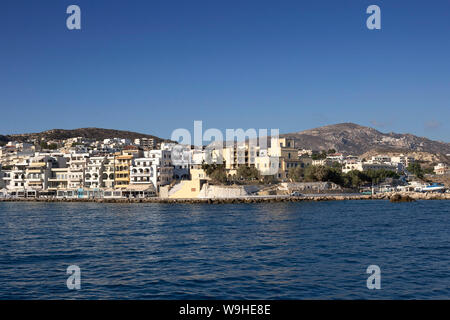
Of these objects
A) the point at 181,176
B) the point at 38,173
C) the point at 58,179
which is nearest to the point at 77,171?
the point at 58,179

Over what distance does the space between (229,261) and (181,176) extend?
248 feet

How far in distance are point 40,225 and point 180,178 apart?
54.9 m

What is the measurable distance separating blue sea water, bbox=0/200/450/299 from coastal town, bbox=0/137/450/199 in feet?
154

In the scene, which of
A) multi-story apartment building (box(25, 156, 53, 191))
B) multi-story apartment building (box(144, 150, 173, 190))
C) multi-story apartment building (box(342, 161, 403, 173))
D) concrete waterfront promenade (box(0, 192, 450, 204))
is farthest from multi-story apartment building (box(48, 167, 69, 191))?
multi-story apartment building (box(342, 161, 403, 173))

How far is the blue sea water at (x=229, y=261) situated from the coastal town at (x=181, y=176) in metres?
47.0

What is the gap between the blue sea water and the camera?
16.3 m

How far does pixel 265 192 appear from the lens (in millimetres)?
84688

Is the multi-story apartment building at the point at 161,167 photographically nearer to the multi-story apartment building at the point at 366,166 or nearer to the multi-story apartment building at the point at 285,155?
the multi-story apartment building at the point at 285,155

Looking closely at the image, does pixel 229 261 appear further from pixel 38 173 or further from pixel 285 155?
pixel 38 173

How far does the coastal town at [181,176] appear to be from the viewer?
85.8 meters
